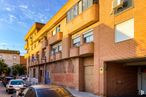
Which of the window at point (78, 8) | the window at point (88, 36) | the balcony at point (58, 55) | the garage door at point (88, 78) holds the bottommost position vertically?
the garage door at point (88, 78)

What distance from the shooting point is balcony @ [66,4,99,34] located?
26797 mm

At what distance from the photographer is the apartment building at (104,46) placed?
67.8 feet

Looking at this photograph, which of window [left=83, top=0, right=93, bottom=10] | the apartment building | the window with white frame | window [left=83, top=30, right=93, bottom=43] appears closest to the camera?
the apartment building

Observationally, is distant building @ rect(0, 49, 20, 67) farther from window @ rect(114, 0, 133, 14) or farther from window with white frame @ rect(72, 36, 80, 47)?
window @ rect(114, 0, 133, 14)

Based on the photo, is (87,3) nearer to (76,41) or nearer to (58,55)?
(76,41)

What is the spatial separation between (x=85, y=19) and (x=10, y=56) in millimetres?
80022

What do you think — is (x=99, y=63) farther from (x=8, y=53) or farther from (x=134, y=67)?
(x=8, y=53)

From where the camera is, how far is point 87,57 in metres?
31.1

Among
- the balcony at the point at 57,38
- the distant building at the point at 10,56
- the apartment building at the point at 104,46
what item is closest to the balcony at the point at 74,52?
the apartment building at the point at 104,46

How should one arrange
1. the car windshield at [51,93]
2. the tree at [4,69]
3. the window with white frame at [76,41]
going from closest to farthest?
1. the car windshield at [51,93]
2. the window with white frame at [76,41]
3. the tree at [4,69]

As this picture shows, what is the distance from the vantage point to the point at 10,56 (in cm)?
10450

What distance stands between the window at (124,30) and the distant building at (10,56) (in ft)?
278

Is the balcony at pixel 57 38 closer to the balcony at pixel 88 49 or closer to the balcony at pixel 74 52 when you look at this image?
the balcony at pixel 74 52

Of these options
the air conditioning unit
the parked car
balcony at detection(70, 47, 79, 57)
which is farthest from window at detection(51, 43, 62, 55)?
the parked car
